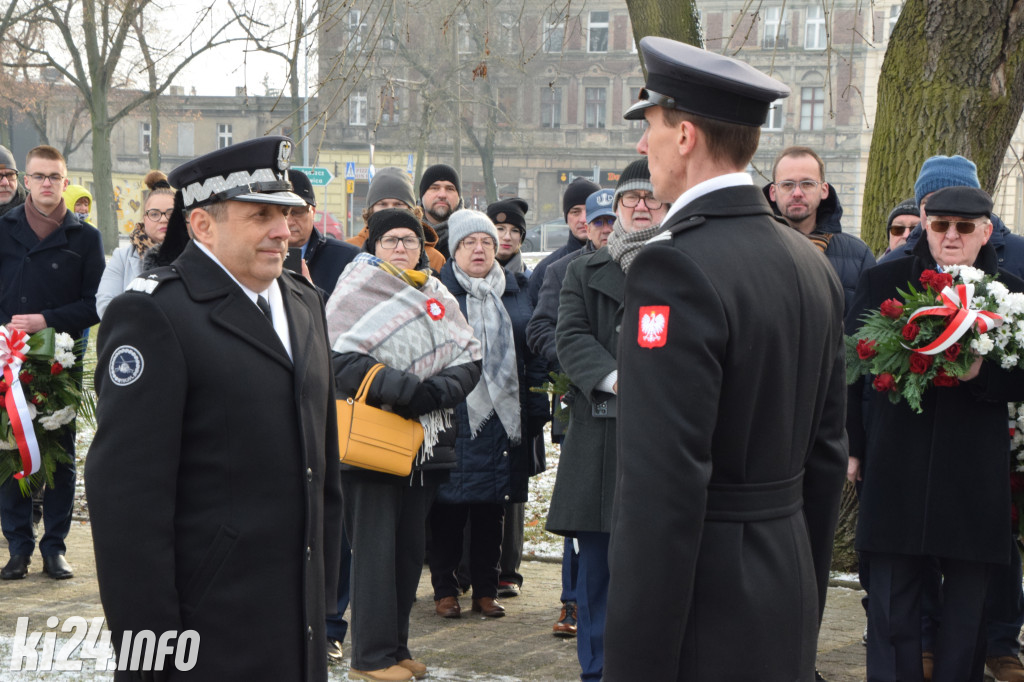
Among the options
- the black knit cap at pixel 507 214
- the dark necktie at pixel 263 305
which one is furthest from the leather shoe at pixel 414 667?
the black knit cap at pixel 507 214

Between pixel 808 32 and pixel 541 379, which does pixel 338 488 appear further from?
pixel 808 32

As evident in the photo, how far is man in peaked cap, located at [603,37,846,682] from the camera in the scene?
243 cm

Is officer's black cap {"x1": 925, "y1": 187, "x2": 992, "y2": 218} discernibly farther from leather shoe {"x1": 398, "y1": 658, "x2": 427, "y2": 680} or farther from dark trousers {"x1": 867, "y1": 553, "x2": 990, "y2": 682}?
leather shoe {"x1": 398, "y1": 658, "x2": 427, "y2": 680}

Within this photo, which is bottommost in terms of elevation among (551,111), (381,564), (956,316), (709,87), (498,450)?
(381,564)

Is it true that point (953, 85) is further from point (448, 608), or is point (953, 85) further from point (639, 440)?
point (639, 440)

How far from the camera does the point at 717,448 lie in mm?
2516

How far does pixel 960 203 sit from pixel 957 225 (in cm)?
12

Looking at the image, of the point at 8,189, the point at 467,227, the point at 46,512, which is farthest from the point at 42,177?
the point at 467,227

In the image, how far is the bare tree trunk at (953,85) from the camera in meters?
6.50

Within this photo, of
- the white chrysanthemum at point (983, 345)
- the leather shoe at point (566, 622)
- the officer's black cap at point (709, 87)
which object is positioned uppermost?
the officer's black cap at point (709, 87)

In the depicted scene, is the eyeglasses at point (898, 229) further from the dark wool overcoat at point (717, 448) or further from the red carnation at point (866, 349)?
the dark wool overcoat at point (717, 448)

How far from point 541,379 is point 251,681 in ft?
12.8

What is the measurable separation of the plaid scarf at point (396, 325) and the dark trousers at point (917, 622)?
2.02 meters

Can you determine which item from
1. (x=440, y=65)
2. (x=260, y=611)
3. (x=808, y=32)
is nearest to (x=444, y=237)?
(x=260, y=611)
